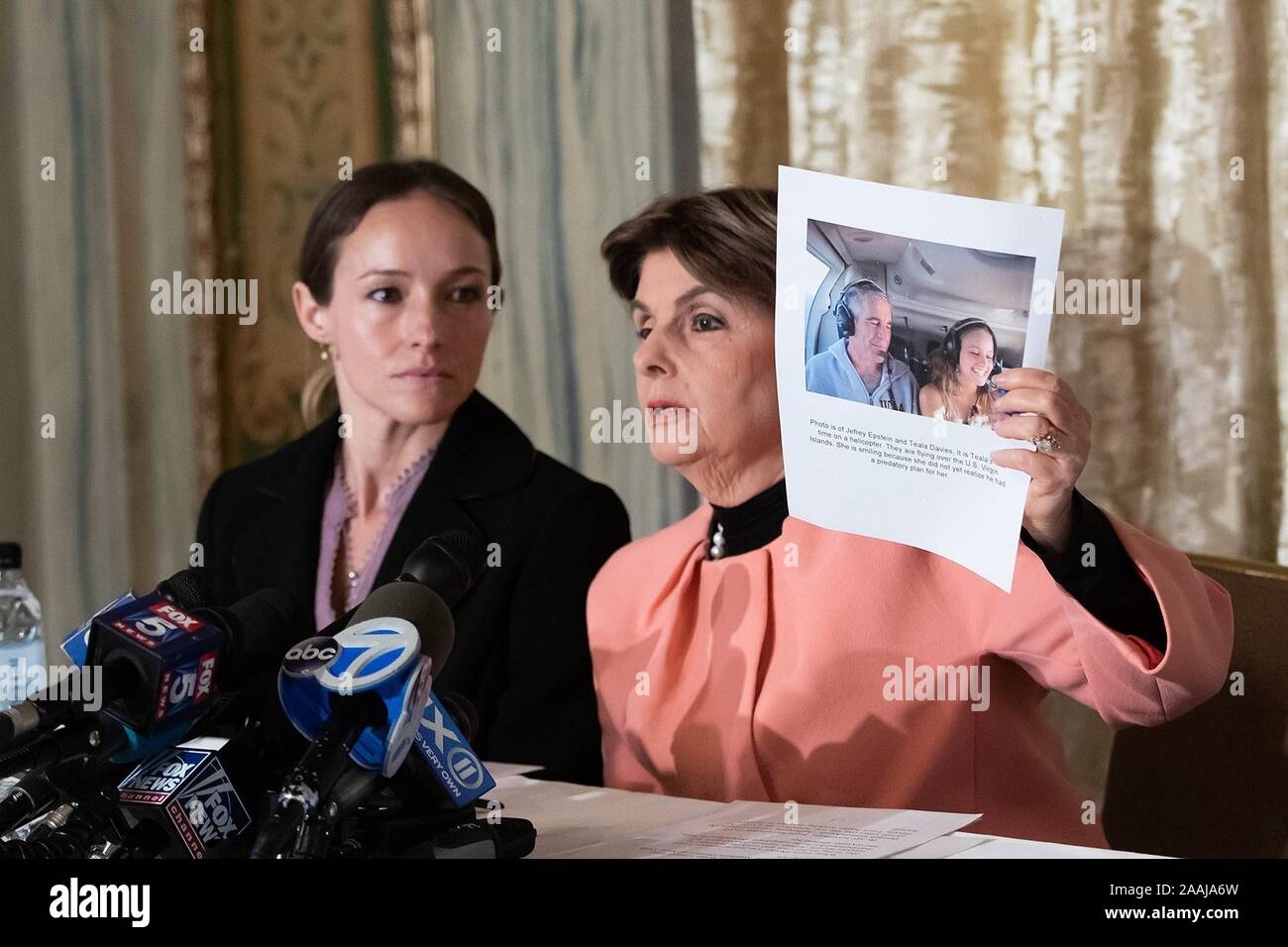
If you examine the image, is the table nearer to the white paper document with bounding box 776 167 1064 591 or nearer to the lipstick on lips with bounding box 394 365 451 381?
the white paper document with bounding box 776 167 1064 591

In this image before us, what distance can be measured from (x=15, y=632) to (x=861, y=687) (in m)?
0.96

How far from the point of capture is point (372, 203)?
1831mm

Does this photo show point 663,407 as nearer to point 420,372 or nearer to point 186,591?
point 420,372

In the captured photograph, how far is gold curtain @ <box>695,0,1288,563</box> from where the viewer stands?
69.3 inches

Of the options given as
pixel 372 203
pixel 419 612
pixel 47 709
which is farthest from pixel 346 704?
pixel 372 203

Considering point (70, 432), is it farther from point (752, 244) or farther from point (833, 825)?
point (833, 825)

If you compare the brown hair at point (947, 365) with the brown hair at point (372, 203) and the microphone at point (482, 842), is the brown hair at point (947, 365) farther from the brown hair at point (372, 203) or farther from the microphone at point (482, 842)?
the brown hair at point (372, 203)

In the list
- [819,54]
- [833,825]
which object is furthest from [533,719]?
[819,54]

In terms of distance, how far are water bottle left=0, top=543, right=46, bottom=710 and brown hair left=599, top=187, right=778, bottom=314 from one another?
2.42 feet

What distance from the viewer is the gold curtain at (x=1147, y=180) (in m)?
1.76

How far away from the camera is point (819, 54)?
1970mm
